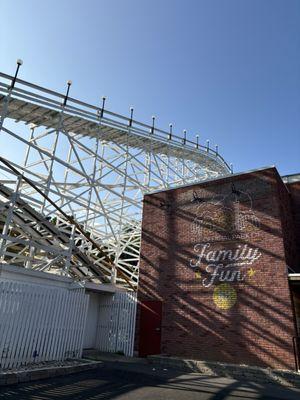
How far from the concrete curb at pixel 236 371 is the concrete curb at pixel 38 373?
2787 millimetres

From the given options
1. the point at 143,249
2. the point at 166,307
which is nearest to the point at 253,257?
the point at 166,307

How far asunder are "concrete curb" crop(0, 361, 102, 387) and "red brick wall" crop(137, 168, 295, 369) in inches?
146

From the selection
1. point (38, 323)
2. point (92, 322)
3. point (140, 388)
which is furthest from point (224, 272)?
point (38, 323)

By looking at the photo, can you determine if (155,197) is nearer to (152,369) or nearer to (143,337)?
(143,337)

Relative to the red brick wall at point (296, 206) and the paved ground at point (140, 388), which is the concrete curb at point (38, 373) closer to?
the paved ground at point (140, 388)

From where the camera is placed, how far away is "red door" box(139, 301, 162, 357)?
39.1 feet

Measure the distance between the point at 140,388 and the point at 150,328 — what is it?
16.0 ft

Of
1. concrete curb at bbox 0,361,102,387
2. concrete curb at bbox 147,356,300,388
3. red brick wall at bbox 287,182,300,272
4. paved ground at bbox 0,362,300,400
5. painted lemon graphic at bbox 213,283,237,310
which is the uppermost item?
red brick wall at bbox 287,182,300,272

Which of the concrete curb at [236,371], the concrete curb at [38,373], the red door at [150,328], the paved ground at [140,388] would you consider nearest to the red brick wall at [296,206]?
the concrete curb at [236,371]

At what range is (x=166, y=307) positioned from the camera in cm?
1213

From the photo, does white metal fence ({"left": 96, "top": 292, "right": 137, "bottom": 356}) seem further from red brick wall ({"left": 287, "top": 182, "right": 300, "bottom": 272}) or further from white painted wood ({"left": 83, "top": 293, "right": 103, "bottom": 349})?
red brick wall ({"left": 287, "top": 182, "right": 300, "bottom": 272})

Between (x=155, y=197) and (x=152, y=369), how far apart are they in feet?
22.0

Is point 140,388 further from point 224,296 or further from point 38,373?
point 224,296

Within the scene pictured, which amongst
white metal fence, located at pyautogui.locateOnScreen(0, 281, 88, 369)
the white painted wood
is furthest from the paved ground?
the white painted wood
